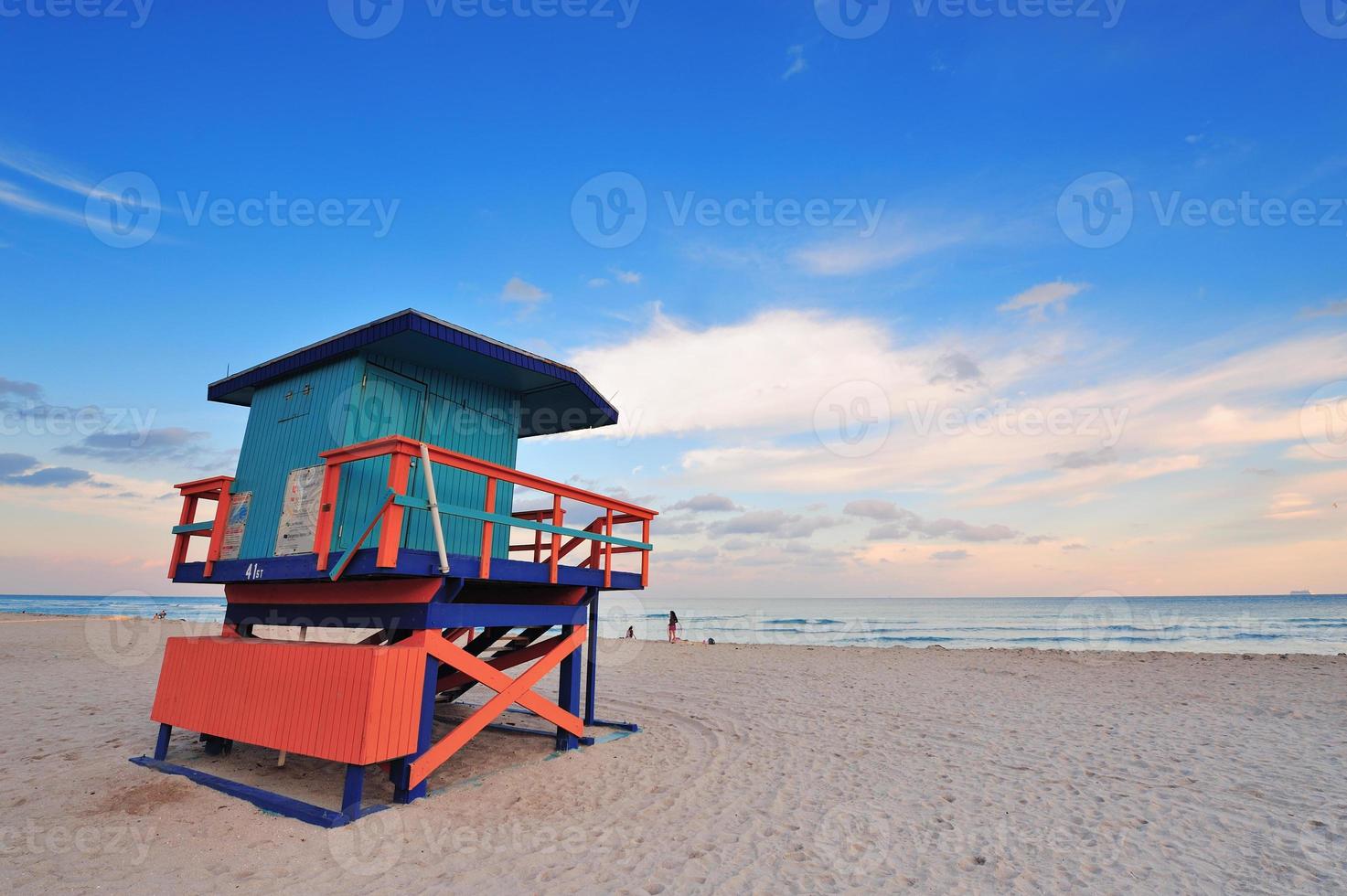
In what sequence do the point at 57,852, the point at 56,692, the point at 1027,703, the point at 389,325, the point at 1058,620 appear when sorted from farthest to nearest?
the point at 1058,620
the point at 56,692
the point at 1027,703
the point at 389,325
the point at 57,852

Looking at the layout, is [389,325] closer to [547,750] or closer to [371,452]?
[371,452]

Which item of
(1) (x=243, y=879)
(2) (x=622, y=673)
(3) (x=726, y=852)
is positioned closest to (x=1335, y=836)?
(3) (x=726, y=852)

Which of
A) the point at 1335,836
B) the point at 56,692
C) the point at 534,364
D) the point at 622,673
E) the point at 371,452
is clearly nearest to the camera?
the point at 1335,836

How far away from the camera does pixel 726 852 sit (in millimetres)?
5402

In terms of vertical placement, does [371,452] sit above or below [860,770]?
above

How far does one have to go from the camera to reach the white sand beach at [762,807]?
4.98 meters

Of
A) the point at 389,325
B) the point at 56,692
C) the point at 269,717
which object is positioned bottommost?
the point at 56,692

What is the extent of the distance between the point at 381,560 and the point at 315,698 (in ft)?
5.29

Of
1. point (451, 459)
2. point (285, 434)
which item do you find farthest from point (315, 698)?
A: point (285, 434)

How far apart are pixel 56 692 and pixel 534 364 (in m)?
13.9

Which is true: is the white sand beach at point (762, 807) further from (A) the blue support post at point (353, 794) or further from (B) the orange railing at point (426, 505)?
(B) the orange railing at point (426, 505)

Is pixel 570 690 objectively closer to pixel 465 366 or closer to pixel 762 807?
pixel 762 807

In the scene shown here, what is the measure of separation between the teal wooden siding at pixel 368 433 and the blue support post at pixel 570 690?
175 cm

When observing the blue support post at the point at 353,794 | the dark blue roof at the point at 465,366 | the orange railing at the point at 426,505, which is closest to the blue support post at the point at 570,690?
the orange railing at the point at 426,505
